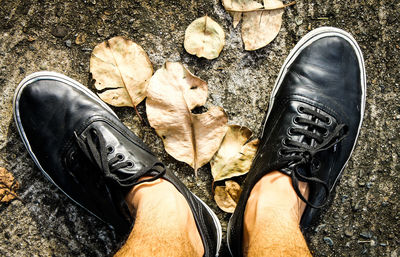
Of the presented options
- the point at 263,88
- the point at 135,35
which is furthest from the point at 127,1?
the point at 263,88

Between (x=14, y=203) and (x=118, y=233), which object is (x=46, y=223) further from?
(x=118, y=233)

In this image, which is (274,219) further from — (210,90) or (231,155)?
(210,90)

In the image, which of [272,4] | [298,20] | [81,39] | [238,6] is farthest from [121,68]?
[298,20]

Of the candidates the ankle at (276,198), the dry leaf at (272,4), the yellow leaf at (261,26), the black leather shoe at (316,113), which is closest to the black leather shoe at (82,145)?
the ankle at (276,198)

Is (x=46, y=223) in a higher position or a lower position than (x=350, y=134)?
lower

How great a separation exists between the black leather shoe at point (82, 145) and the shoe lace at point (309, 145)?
44 centimetres

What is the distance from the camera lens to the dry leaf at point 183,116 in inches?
60.4

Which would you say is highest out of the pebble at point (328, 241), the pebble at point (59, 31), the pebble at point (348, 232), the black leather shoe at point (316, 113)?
the pebble at point (59, 31)

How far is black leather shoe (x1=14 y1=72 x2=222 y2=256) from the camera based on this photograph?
150 cm

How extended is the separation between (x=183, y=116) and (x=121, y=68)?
37cm

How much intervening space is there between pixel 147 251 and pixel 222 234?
0.54 metres

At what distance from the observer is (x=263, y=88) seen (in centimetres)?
165

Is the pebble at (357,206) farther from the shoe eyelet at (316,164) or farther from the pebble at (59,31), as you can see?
the pebble at (59,31)

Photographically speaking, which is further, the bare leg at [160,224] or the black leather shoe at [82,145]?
the black leather shoe at [82,145]
